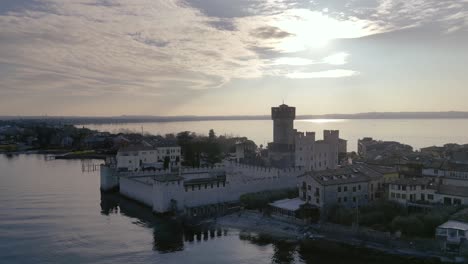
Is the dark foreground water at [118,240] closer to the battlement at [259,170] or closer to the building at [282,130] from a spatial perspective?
the battlement at [259,170]

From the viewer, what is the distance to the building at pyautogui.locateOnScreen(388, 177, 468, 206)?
21734mm

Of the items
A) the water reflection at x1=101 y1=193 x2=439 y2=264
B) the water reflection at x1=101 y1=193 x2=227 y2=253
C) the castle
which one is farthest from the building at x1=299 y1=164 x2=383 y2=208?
the water reflection at x1=101 y1=193 x2=227 y2=253

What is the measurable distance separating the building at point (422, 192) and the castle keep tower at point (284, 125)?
15936mm

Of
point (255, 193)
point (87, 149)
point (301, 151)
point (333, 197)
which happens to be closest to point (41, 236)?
point (255, 193)

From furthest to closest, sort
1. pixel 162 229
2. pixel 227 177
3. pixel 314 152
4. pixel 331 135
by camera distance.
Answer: pixel 331 135, pixel 314 152, pixel 227 177, pixel 162 229

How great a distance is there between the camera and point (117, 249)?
19.2 metres

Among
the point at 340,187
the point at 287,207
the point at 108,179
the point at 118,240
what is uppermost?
the point at 340,187

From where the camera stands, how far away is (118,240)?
20.7 m

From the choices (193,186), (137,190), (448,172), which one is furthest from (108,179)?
(448,172)

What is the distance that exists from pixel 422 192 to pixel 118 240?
15732 mm

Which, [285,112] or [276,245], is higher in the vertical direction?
[285,112]

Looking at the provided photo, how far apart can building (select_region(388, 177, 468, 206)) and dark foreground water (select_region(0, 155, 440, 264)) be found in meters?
5.84

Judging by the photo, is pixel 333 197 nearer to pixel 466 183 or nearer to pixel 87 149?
pixel 466 183

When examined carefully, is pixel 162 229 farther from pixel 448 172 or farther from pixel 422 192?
pixel 448 172
